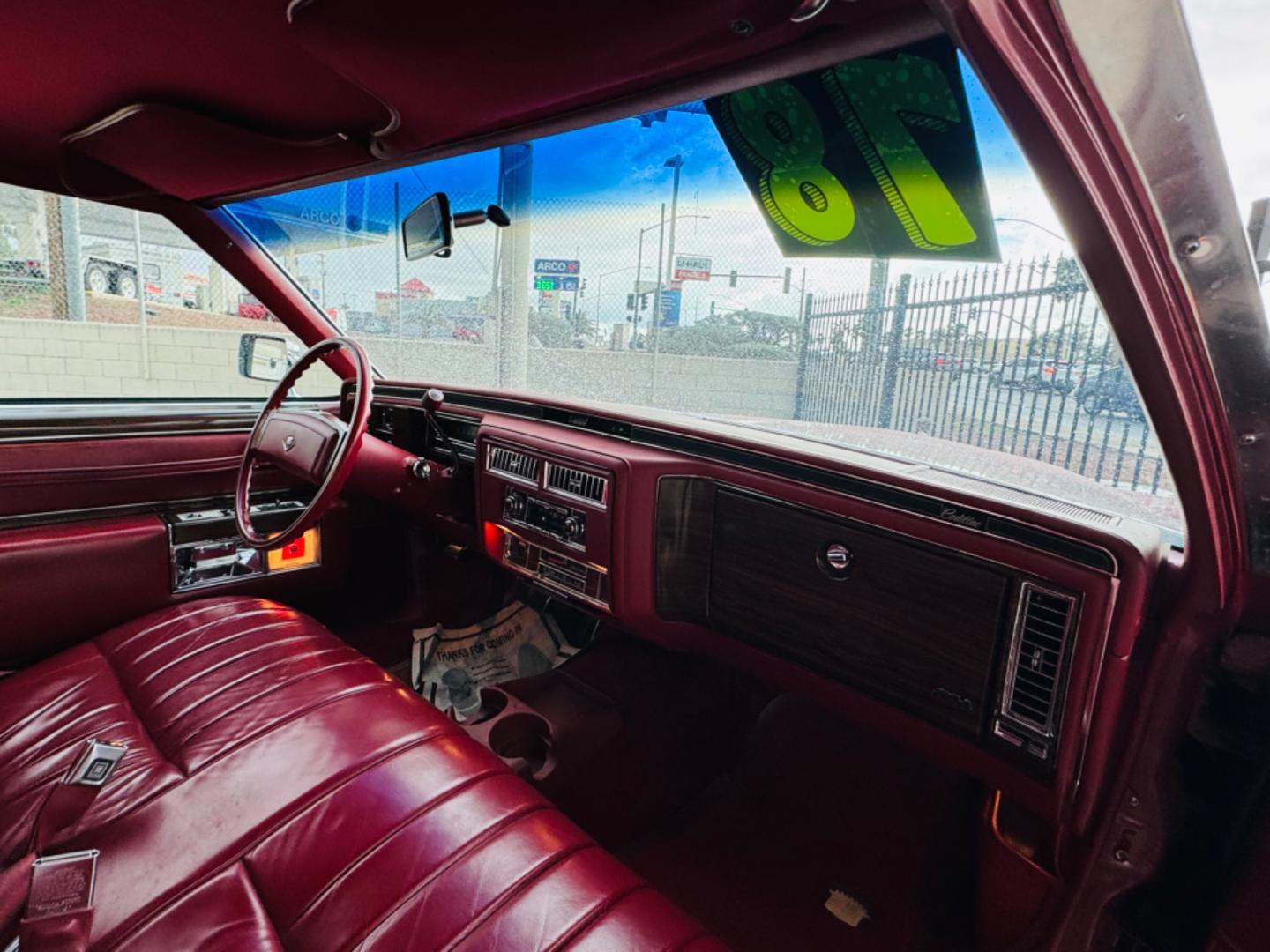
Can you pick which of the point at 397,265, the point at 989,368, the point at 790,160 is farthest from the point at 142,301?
the point at 989,368

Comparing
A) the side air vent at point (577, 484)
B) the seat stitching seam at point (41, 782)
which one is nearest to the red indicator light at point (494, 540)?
the side air vent at point (577, 484)

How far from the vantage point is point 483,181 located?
81.7 inches

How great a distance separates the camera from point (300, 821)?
3.46 ft

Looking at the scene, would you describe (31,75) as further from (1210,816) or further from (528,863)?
(1210,816)

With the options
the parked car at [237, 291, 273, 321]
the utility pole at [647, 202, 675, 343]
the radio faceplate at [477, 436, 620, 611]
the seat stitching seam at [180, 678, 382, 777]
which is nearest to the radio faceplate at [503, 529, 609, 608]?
the radio faceplate at [477, 436, 620, 611]

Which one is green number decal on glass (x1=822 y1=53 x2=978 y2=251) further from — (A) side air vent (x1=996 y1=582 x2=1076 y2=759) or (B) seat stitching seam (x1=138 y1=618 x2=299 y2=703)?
(B) seat stitching seam (x1=138 y1=618 x2=299 y2=703)

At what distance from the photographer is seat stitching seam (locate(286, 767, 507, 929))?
0.95 meters

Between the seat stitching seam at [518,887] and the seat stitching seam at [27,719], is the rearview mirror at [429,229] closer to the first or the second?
the seat stitching seam at [27,719]

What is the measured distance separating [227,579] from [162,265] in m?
1.09

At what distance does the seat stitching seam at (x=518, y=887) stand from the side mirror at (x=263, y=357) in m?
2.01

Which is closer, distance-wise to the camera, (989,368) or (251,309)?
(989,368)

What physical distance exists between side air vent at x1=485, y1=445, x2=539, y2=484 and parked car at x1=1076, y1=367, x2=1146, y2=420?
122cm

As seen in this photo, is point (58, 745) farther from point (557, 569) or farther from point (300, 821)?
point (557, 569)

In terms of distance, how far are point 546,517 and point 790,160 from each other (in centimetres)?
102
